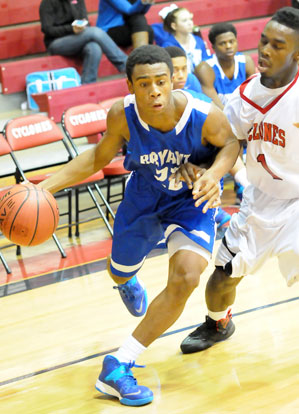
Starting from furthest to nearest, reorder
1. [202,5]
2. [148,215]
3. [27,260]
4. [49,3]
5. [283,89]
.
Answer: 1. [202,5]
2. [49,3]
3. [27,260]
4. [148,215]
5. [283,89]

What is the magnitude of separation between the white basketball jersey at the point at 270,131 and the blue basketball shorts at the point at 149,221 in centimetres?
36

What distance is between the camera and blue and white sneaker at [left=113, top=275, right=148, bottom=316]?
13.3 feet

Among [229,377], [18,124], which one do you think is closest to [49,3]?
[18,124]

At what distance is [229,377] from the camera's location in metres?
3.48

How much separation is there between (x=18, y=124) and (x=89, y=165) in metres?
2.75

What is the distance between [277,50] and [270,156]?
0.51 metres

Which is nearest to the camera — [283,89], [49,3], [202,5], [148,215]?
[283,89]

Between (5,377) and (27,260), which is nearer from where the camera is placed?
(5,377)

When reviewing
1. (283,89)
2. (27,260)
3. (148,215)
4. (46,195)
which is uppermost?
(283,89)

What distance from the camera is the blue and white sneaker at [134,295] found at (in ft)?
13.3

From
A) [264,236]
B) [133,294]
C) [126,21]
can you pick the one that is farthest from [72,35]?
[264,236]

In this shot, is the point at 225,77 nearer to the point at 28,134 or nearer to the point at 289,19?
the point at 28,134

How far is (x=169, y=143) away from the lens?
11.2 feet

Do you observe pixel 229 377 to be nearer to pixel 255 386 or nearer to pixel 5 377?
pixel 255 386
